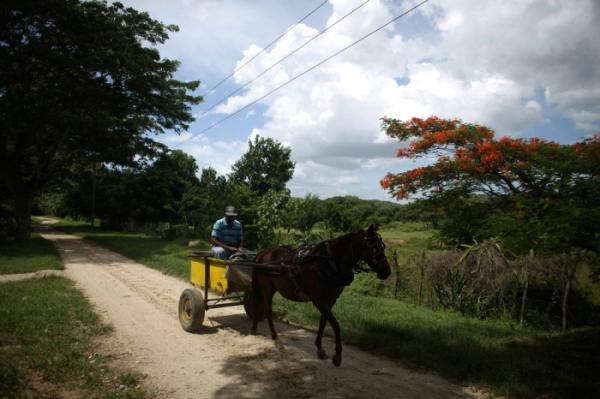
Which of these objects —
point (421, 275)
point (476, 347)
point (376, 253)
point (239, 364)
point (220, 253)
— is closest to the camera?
point (376, 253)

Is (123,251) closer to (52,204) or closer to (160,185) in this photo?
(160,185)

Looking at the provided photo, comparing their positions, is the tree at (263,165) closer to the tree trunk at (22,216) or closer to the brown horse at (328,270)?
the tree trunk at (22,216)

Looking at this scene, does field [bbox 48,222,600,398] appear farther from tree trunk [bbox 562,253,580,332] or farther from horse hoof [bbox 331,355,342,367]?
horse hoof [bbox 331,355,342,367]

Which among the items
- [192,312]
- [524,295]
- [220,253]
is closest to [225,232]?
[220,253]

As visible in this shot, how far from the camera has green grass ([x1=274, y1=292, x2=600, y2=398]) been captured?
16.2 feet

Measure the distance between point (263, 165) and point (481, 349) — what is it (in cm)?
3262

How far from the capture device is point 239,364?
5602 millimetres

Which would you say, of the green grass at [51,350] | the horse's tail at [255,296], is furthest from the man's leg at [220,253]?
the green grass at [51,350]

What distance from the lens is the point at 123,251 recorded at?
21312 mm

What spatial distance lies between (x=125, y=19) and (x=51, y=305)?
64.5 ft

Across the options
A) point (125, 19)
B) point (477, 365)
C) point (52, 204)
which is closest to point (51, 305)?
point (477, 365)

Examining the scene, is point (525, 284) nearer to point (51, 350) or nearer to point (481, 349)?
point (481, 349)

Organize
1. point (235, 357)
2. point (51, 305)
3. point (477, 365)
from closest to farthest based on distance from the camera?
point (477, 365)
point (235, 357)
point (51, 305)

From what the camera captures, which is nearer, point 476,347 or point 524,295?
point 476,347
